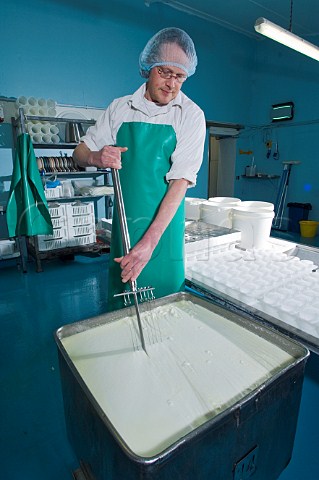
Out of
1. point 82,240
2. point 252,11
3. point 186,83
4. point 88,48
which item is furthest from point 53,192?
point 252,11

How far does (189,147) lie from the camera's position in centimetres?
121

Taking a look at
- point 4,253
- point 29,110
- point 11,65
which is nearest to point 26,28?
point 11,65

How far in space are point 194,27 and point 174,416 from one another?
5768mm

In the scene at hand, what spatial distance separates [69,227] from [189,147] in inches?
103

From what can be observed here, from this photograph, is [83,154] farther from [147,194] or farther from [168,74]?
[168,74]

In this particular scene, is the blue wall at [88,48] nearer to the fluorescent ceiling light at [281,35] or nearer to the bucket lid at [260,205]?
the fluorescent ceiling light at [281,35]

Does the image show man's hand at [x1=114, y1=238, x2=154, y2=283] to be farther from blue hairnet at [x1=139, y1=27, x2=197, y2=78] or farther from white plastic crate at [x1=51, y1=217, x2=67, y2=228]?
white plastic crate at [x1=51, y1=217, x2=67, y2=228]

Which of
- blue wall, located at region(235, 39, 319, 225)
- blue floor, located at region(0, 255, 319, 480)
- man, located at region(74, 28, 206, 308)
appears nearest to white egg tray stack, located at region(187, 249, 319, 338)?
man, located at region(74, 28, 206, 308)

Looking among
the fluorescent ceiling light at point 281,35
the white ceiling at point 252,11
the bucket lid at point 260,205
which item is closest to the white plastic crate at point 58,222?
the bucket lid at point 260,205

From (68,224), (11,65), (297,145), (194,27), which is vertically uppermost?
(194,27)

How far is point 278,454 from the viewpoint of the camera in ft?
2.33

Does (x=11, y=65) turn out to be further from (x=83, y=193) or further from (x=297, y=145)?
(x=297, y=145)

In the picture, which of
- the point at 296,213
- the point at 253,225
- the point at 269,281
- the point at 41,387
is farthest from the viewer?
the point at 296,213

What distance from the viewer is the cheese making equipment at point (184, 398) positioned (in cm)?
53
